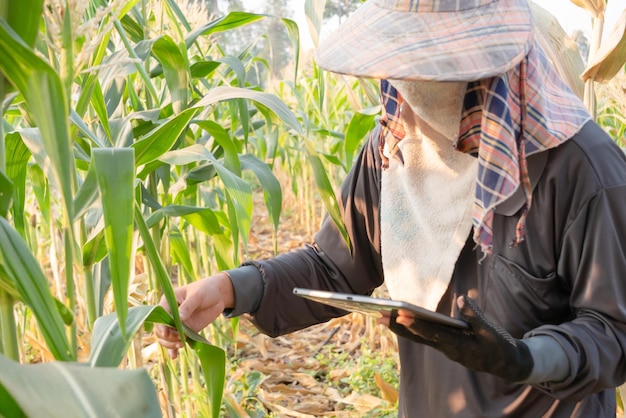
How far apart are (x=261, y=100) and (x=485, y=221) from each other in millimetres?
350

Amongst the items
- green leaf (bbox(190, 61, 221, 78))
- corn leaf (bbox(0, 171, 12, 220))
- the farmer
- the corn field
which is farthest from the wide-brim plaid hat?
green leaf (bbox(190, 61, 221, 78))

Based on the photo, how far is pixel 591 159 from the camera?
0.95 metres

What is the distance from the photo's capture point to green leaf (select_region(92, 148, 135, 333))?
24.9 inches

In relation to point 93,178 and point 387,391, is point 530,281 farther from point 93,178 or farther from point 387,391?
point 387,391

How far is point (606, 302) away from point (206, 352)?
1.82 feet

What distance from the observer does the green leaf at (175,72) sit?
4.02ft

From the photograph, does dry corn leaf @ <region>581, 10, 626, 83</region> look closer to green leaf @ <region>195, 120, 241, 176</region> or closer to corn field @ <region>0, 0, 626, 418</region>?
corn field @ <region>0, 0, 626, 418</region>

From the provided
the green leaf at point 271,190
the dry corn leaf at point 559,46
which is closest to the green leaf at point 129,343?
the green leaf at point 271,190

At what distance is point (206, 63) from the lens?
1.46m

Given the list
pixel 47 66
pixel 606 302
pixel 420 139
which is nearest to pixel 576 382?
pixel 606 302

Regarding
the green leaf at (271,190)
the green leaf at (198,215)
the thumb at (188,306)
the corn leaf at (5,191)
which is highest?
the corn leaf at (5,191)

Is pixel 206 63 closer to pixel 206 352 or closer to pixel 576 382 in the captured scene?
pixel 206 352

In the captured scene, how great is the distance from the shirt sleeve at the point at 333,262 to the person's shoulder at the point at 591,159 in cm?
34

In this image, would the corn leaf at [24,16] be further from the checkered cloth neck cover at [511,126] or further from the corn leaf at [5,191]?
the checkered cloth neck cover at [511,126]
